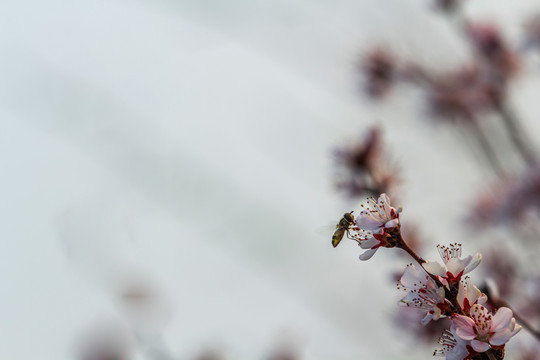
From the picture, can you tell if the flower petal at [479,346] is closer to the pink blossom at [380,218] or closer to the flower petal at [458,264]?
the flower petal at [458,264]

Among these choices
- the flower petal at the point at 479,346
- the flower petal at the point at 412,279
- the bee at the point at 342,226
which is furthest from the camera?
the bee at the point at 342,226

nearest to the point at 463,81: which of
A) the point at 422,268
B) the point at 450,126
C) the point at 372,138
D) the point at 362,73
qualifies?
the point at 450,126

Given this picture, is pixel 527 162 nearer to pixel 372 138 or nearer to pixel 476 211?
pixel 476 211

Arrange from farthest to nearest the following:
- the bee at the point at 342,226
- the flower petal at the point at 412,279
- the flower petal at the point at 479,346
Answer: the bee at the point at 342,226, the flower petal at the point at 412,279, the flower petal at the point at 479,346

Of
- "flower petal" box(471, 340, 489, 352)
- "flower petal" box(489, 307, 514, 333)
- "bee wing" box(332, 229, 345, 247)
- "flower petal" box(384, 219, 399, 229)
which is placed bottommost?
"flower petal" box(471, 340, 489, 352)

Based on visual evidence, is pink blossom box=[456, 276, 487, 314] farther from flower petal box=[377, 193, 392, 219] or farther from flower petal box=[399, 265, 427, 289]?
flower petal box=[377, 193, 392, 219]

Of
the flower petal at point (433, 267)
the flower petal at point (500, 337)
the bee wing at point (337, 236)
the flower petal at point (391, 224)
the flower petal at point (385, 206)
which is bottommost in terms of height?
the flower petal at point (500, 337)

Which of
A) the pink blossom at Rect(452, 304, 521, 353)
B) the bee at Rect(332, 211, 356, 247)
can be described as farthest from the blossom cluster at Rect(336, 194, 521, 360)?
the bee at Rect(332, 211, 356, 247)

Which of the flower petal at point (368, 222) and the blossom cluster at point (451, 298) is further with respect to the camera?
the flower petal at point (368, 222)

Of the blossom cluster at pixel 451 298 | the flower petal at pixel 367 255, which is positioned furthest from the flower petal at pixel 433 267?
the flower petal at pixel 367 255
